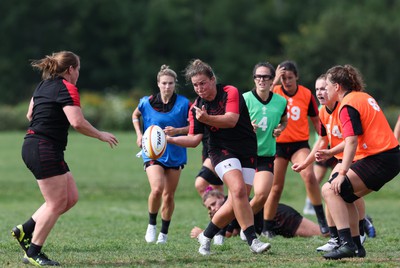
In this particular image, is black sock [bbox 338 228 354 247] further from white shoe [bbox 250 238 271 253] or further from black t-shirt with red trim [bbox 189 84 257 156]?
black t-shirt with red trim [bbox 189 84 257 156]

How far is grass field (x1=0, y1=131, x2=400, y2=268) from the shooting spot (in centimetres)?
837

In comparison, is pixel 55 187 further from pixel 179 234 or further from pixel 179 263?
pixel 179 234

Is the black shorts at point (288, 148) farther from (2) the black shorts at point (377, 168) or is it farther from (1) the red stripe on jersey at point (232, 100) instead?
(2) the black shorts at point (377, 168)

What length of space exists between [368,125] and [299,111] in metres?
3.54

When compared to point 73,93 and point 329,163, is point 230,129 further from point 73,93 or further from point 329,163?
point 329,163

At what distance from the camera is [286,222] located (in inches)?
445

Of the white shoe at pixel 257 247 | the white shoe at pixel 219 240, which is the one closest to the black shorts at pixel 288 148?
the white shoe at pixel 219 240

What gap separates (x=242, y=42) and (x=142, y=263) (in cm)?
6791

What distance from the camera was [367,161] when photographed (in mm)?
8188

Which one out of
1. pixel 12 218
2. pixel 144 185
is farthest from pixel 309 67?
pixel 12 218

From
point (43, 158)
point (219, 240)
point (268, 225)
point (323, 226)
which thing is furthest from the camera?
point (323, 226)

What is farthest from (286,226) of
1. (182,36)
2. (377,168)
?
(182,36)

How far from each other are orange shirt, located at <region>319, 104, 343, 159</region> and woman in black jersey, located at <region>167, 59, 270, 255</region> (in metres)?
1.05

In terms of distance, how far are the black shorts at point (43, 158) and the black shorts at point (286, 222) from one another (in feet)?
13.1
